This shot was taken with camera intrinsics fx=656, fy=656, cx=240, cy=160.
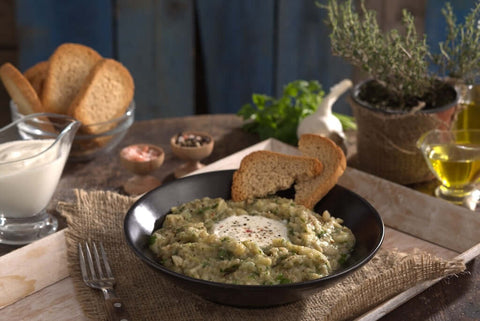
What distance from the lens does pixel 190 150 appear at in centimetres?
304

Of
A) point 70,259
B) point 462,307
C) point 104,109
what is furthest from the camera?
point 104,109

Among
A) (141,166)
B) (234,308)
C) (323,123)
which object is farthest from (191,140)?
(234,308)

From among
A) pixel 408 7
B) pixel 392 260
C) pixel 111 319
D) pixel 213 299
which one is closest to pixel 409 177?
pixel 392 260

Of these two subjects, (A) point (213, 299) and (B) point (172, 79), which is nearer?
(A) point (213, 299)

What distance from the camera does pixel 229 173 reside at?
8.21 feet

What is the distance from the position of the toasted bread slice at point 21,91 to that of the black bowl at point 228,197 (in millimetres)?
1027

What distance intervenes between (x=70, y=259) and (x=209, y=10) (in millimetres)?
3233

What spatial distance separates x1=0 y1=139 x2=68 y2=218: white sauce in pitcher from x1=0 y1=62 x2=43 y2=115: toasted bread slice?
55 cm

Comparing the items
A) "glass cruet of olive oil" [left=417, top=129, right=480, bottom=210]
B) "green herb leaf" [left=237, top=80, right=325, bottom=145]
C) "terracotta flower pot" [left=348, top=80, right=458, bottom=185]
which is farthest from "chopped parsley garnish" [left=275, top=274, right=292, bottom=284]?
"green herb leaf" [left=237, top=80, right=325, bottom=145]

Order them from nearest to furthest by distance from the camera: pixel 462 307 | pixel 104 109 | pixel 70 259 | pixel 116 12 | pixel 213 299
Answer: pixel 213 299 < pixel 462 307 < pixel 70 259 < pixel 104 109 < pixel 116 12

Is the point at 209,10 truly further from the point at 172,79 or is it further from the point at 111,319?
the point at 111,319

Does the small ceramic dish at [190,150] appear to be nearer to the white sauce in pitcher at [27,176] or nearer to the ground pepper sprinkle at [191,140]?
the ground pepper sprinkle at [191,140]

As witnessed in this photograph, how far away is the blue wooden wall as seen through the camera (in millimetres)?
4805

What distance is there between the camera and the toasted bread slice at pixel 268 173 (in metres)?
2.42
